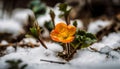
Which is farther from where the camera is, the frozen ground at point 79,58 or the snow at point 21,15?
the snow at point 21,15

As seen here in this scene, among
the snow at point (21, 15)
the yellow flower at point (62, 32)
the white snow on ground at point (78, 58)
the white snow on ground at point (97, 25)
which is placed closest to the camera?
the white snow on ground at point (78, 58)

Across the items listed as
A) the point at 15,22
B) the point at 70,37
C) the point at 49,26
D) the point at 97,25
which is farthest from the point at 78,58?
the point at 15,22

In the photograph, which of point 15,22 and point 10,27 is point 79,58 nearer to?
point 10,27

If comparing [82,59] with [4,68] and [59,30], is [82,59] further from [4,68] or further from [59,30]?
[4,68]

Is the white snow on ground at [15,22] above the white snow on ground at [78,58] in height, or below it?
above

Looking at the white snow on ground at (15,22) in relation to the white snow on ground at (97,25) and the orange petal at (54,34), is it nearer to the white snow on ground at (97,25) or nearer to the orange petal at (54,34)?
the white snow on ground at (97,25)

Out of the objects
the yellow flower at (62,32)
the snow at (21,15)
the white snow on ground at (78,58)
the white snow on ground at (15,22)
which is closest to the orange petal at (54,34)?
the yellow flower at (62,32)

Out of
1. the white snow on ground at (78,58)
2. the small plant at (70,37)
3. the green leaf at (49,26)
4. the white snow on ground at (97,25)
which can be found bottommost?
the white snow on ground at (78,58)

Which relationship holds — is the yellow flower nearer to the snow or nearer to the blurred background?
the blurred background

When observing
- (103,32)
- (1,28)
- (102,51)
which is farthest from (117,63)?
(1,28)
